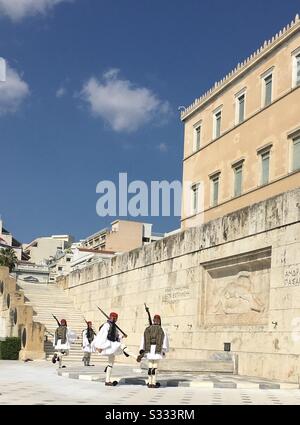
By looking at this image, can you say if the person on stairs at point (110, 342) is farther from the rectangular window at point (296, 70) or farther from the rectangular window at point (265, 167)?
the rectangular window at point (296, 70)

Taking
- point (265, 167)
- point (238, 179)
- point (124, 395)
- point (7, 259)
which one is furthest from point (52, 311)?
point (7, 259)

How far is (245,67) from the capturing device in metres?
32.3

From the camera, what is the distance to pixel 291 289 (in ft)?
57.3

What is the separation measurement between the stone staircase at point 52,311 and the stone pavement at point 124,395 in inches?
498

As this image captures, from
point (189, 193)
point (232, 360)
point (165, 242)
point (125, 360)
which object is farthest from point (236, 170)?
point (232, 360)

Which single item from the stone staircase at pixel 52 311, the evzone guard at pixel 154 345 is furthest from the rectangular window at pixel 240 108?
the evzone guard at pixel 154 345

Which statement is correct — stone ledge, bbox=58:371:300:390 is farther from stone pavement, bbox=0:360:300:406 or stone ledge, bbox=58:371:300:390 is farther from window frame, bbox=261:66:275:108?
window frame, bbox=261:66:275:108

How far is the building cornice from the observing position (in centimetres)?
2883

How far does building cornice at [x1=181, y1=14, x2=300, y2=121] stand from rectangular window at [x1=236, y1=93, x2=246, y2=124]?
1173 millimetres

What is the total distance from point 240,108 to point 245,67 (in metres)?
2.07

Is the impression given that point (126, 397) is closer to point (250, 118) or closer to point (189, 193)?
point (250, 118)

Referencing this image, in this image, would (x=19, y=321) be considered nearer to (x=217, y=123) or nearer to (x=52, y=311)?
(x=52, y=311)

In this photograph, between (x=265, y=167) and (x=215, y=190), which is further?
(x=215, y=190)

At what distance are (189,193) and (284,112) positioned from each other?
9427mm
